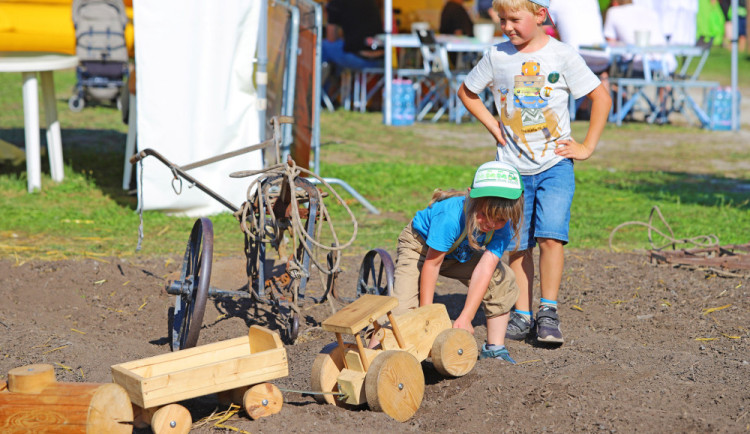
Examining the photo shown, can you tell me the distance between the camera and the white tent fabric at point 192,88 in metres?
7.11

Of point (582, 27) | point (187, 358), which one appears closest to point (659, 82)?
point (582, 27)

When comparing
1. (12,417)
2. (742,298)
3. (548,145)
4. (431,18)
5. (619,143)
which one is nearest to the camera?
(12,417)

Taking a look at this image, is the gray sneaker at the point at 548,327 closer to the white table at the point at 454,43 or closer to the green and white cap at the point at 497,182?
the green and white cap at the point at 497,182

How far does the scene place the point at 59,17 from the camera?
10.4m

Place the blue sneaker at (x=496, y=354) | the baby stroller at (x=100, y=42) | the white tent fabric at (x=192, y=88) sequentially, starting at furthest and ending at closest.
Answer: the baby stroller at (x=100, y=42)
the white tent fabric at (x=192, y=88)
the blue sneaker at (x=496, y=354)

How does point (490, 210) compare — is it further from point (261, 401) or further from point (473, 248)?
point (261, 401)

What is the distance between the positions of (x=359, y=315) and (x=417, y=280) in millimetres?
922

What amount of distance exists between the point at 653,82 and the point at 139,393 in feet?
40.2

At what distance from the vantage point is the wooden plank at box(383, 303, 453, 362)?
3.62 m

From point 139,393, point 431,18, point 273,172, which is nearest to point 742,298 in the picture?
point 273,172

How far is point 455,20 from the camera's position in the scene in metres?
16.3

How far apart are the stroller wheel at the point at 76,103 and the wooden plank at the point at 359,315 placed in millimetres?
11352

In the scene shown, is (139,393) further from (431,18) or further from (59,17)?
(431,18)

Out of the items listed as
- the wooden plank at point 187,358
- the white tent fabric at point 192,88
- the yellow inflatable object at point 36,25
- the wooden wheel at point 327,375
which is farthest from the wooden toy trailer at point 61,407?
the yellow inflatable object at point 36,25
